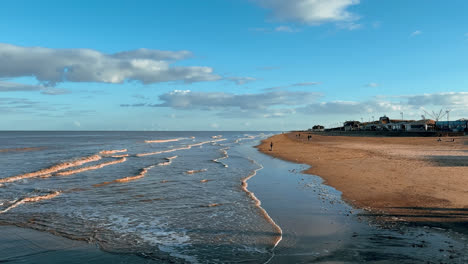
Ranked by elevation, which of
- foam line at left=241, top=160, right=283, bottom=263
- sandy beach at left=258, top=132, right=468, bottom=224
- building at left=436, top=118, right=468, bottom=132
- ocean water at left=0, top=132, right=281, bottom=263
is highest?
building at left=436, top=118, right=468, bottom=132

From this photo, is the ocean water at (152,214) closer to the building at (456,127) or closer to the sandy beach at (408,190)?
the sandy beach at (408,190)

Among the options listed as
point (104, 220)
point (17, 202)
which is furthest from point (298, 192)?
point (17, 202)

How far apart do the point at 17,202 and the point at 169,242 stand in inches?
376

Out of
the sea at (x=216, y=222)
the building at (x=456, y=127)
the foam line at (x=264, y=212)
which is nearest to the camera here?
the sea at (x=216, y=222)

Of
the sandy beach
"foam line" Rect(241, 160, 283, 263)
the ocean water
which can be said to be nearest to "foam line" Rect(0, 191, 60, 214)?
the ocean water

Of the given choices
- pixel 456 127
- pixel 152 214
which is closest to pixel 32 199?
pixel 152 214

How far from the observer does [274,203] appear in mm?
13500

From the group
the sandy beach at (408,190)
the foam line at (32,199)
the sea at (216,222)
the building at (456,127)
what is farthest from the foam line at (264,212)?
the building at (456,127)

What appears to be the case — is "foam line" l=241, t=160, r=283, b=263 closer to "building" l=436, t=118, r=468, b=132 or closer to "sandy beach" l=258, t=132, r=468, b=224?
"sandy beach" l=258, t=132, r=468, b=224

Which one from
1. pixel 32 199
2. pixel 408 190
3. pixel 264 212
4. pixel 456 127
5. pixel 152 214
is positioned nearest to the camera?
pixel 264 212

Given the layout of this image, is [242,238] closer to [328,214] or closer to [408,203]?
[328,214]

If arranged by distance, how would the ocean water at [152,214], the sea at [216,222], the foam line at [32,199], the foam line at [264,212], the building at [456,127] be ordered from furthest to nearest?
the building at [456,127] < the foam line at [32,199] < the foam line at [264,212] < the ocean water at [152,214] < the sea at [216,222]

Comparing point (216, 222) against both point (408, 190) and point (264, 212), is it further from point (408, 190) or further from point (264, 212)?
point (408, 190)

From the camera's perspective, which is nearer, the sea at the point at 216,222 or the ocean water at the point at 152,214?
the sea at the point at 216,222
